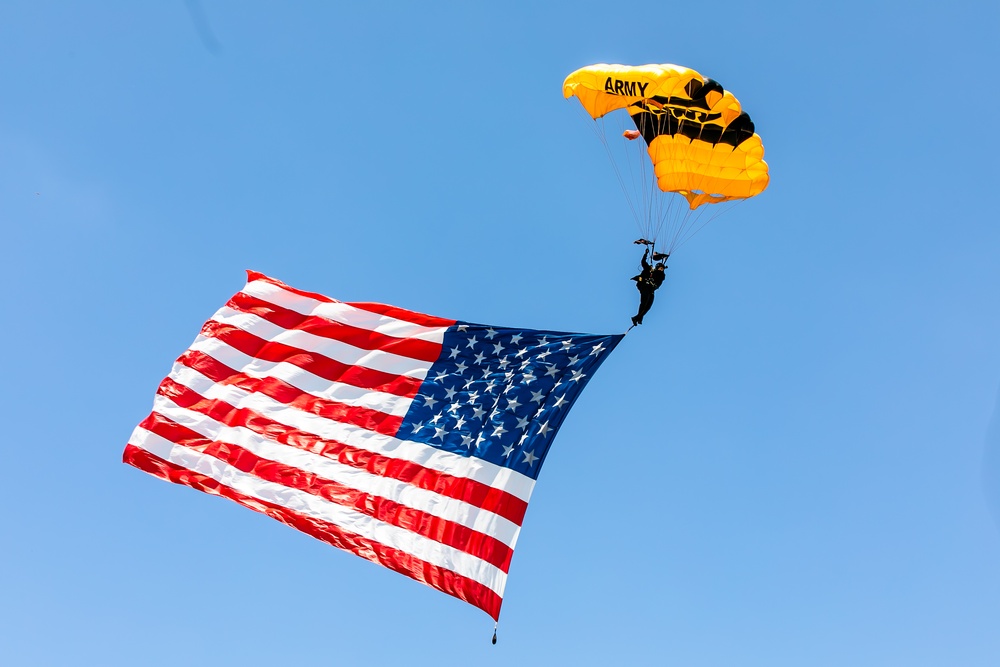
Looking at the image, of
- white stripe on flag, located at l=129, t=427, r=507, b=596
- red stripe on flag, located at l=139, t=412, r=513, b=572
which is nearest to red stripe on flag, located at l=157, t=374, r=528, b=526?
red stripe on flag, located at l=139, t=412, r=513, b=572

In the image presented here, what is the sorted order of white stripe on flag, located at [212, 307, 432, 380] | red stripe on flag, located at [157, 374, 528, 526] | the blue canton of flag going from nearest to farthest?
red stripe on flag, located at [157, 374, 528, 526]
the blue canton of flag
white stripe on flag, located at [212, 307, 432, 380]

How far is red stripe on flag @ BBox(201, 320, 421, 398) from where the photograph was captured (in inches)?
659

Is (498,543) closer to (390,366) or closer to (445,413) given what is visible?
(445,413)

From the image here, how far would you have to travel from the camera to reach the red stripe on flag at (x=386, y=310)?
17.1m

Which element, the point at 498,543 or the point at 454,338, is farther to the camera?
the point at 454,338

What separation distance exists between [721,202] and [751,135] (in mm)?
1287

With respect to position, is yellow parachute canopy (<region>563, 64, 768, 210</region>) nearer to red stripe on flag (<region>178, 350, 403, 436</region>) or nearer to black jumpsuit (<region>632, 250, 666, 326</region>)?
black jumpsuit (<region>632, 250, 666, 326</region>)

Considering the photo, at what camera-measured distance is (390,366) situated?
667 inches

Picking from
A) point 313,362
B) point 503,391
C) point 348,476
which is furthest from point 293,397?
point 503,391

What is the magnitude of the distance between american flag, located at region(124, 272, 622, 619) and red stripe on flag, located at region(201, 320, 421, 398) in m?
0.02

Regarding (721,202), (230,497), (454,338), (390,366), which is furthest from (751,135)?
(230,497)

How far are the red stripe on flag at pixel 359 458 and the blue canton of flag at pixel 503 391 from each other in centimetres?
46

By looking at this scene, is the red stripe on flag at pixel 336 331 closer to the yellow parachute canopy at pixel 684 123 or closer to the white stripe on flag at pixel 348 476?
the white stripe on flag at pixel 348 476

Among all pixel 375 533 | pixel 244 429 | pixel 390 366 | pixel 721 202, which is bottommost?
pixel 375 533
